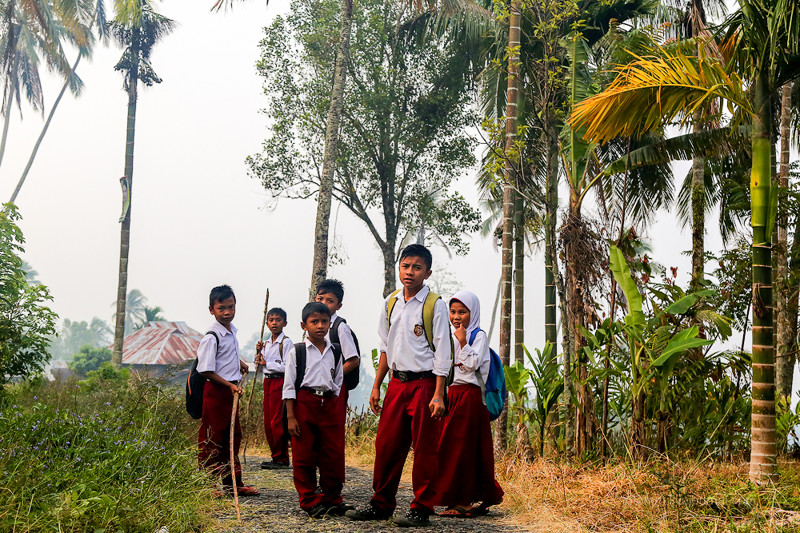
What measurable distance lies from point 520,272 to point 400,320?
1305cm

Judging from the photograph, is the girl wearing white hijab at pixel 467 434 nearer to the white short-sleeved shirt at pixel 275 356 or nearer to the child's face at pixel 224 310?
the child's face at pixel 224 310

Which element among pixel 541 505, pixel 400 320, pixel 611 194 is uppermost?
pixel 611 194

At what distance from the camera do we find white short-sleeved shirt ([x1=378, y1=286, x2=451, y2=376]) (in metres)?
5.67

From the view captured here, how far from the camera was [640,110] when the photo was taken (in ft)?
28.4

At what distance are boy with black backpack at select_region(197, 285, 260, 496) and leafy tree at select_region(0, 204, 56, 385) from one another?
486cm

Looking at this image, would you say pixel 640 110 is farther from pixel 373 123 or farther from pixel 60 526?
pixel 373 123

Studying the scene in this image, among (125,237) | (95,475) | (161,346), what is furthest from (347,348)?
(161,346)

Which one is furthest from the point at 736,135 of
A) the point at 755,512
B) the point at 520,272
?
the point at 755,512

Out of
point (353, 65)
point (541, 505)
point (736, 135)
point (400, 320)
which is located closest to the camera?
point (400, 320)

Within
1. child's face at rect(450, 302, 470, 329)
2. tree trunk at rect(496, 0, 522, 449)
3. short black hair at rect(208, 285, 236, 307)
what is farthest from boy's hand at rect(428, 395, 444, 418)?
tree trunk at rect(496, 0, 522, 449)

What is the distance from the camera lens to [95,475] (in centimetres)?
536

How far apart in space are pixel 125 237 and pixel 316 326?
2384cm

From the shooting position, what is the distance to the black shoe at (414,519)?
222 inches

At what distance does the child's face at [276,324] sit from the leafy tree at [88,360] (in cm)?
4107
